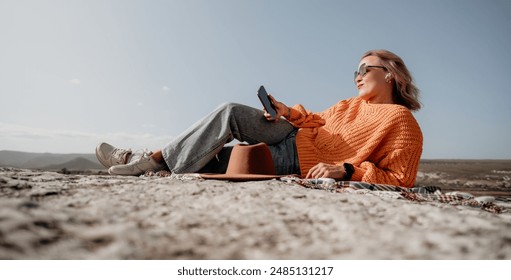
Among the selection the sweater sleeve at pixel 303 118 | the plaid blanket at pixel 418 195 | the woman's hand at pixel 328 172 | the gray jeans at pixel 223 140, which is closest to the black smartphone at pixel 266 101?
the gray jeans at pixel 223 140

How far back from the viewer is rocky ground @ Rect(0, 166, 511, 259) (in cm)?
54

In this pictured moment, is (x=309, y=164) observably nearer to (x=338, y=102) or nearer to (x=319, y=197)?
(x=338, y=102)

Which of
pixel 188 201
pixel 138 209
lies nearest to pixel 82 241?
pixel 138 209

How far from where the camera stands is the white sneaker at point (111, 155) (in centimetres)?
241

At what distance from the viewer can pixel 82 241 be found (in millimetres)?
551

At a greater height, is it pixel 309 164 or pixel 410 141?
pixel 410 141

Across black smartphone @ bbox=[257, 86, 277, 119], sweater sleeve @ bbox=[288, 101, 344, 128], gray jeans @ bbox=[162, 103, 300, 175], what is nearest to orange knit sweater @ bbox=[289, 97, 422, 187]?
sweater sleeve @ bbox=[288, 101, 344, 128]

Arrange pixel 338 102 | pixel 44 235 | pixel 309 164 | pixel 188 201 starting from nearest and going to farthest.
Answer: pixel 44 235 < pixel 188 201 < pixel 309 164 < pixel 338 102

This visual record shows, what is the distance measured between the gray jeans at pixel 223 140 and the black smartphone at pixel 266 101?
0.09 metres

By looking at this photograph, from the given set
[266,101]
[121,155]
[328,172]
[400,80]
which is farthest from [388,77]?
[121,155]

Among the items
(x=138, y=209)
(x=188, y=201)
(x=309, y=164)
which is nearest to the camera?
(x=138, y=209)

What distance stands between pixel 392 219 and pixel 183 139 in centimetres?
178

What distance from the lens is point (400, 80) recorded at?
9.18ft

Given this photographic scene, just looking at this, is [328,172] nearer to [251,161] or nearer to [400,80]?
[251,161]
